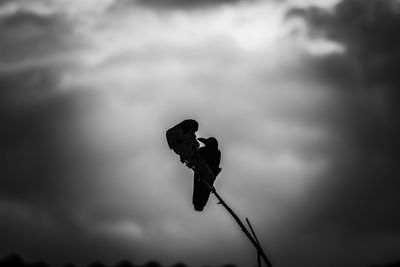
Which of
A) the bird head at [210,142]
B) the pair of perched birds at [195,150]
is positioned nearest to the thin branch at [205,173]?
the pair of perched birds at [195,150]

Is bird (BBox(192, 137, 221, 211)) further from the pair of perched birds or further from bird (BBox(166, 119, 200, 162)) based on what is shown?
bird (BBox(166, 119, 200, 162))

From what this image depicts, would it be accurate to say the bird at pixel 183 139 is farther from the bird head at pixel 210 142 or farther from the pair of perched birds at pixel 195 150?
the bird head at pixel 210 142

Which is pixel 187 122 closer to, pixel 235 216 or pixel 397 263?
pixel 235 216

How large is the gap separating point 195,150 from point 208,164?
38 centimetres

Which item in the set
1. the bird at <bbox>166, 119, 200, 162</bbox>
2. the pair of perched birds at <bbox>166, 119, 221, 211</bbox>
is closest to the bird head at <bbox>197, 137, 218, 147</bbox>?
the pair of perched birds at <bbox>166, 119, 221, 211</bbox>

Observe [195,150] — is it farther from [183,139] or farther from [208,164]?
[208,164]

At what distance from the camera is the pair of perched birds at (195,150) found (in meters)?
5.48

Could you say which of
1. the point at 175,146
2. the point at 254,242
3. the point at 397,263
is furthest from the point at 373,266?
the point at 175,146

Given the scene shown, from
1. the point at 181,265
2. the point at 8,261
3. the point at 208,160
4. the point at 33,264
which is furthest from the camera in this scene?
the point at 181,265

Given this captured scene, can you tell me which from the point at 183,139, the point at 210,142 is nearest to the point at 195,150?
the point at 183,139

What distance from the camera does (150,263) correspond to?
11.4 metres

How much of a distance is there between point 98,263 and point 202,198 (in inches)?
259

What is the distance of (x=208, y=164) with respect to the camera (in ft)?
19.2

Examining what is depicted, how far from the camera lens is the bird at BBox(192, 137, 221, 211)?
586 centimetres
